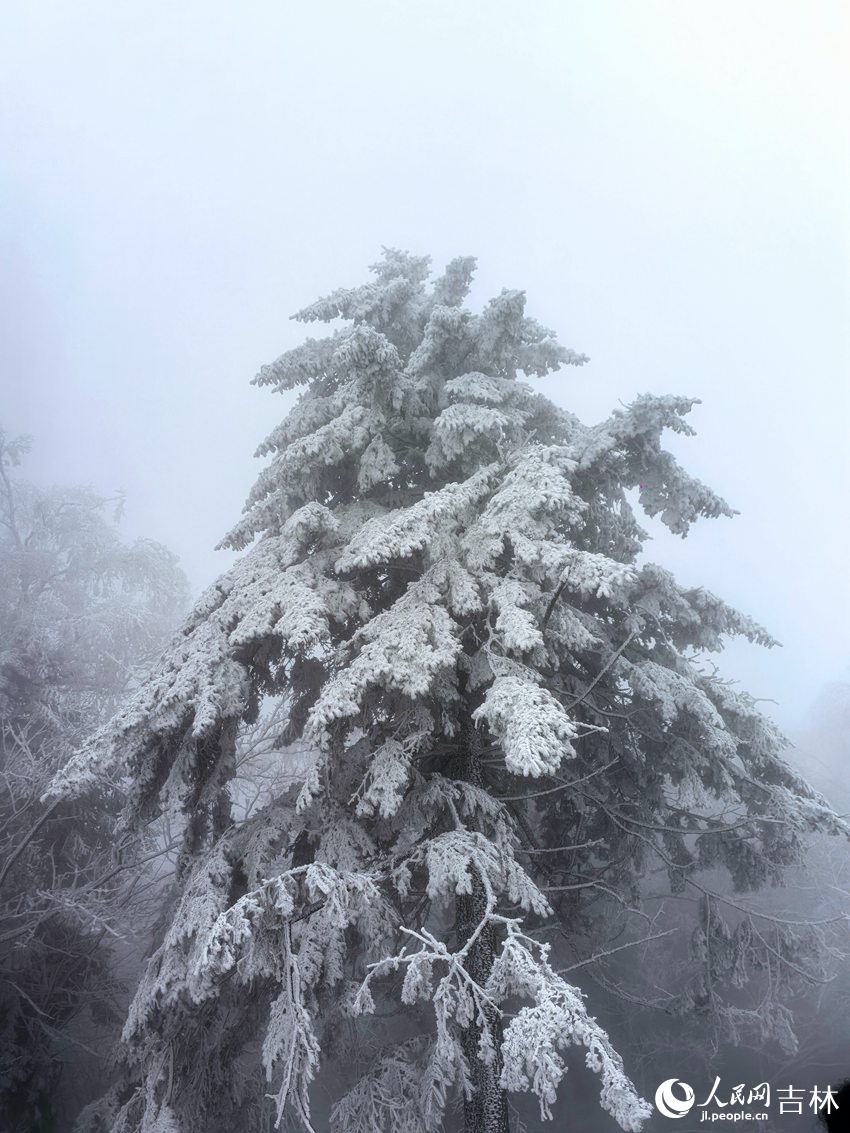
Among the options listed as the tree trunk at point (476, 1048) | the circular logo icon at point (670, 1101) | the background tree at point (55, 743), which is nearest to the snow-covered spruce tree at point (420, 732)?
the tree trunk at point (476, 1048)

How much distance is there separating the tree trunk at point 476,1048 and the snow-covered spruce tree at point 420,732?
25 millimetres

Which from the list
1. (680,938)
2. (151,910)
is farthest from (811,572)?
(151,910)

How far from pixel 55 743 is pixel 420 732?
935 cm

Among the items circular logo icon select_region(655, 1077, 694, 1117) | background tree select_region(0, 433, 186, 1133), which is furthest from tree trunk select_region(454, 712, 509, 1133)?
background tree select_region(0, 433, 186, 1133)

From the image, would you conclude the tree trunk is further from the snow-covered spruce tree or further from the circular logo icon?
the circular logo icon

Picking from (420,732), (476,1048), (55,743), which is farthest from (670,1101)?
(55,743)

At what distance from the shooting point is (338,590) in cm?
591

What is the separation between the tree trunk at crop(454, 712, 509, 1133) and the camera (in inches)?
198

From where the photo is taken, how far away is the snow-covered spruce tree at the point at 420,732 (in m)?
4.47

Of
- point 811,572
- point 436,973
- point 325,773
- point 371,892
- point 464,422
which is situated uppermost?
point 811,572

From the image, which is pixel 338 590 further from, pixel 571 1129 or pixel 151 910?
pixel 571 1129

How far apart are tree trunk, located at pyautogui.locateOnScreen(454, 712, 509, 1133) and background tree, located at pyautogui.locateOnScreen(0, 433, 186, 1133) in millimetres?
3948

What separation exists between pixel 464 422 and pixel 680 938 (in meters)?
15.1

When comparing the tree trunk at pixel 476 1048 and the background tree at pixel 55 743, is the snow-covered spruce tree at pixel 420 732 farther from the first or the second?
the background tree at pixel 55 743
